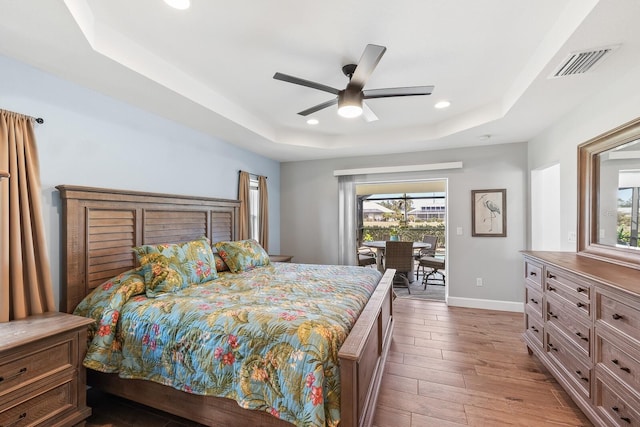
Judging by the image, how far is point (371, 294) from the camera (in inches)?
101

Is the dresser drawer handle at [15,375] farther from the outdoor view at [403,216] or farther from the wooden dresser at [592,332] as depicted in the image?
the outdoor view at [403,216]

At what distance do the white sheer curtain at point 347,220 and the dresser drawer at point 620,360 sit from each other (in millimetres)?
3415

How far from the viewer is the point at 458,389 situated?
7.52 feet

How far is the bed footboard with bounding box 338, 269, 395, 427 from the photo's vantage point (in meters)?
1.41

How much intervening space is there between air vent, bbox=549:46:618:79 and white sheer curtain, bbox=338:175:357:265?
3.11m

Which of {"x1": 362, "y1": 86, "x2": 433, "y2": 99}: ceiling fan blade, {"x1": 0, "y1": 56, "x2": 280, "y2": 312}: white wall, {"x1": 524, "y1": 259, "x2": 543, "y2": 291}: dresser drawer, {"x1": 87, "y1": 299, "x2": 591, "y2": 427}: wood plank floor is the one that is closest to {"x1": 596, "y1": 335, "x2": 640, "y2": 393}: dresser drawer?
{"x1": 87, "y1": 299, "x2": 591, "y2": 427}: wood plank floor

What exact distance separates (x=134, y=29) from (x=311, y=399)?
250 cm

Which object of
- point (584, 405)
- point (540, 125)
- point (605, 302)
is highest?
point (540, 125)

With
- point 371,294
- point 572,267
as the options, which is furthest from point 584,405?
point 371,294

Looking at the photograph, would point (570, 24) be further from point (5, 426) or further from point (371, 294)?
point (5, 426)

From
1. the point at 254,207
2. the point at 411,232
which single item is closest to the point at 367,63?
the point at 254,207

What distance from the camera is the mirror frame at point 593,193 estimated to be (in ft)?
7.05

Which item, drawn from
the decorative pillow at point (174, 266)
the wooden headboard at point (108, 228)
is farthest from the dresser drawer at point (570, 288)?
the wooden headboard at point (108, 228)

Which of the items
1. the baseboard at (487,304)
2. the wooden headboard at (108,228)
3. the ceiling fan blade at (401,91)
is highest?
the ceiling fan blade at (401,91)
